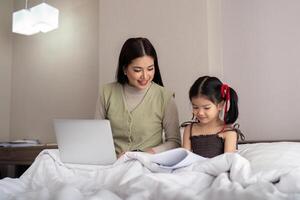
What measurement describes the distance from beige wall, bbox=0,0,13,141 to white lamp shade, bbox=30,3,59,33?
51cm

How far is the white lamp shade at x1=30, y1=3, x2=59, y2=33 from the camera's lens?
273 centimetres

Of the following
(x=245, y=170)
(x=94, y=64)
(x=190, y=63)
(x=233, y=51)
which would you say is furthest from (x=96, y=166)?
(x=94, y=64)

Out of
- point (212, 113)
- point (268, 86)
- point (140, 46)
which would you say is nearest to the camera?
point (212, 113)

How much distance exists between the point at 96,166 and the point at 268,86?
1222 millimetres

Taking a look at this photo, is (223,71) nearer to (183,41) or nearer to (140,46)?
(183,41)

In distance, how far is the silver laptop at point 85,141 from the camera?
1.23 meters

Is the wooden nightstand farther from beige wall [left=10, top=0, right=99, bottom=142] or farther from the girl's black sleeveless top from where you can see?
the girl's black sleeveless top

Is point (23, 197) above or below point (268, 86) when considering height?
below

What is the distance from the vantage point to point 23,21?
2.80 metres

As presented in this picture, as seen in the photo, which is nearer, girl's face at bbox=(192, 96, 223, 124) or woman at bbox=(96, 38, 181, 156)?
girl's face at bbox=(192, 96, 223, 124)

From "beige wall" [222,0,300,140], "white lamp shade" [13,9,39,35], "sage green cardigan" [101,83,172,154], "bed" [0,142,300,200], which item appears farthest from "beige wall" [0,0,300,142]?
"bed" [0,142,300,200]

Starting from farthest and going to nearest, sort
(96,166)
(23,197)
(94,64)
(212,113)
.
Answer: (94,64) < (212,113) < (96,166) < (23,197)

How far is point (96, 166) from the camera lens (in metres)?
1.22

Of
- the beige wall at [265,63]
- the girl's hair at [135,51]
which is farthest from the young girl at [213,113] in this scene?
the beige wall at [265,63]
